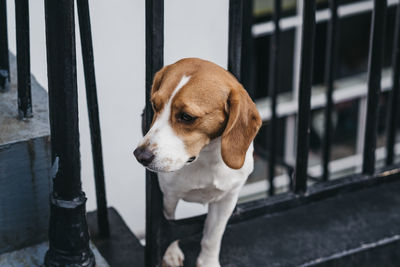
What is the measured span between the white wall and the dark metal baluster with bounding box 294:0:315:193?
71 cm

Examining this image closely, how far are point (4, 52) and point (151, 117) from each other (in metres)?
0.52

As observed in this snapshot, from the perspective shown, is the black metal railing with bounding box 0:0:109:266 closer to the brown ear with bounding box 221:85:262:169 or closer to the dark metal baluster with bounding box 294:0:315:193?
the brown ear with bounding box 221:85:262:169

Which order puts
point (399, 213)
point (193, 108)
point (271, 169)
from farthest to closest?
point (271, 169)
point (399, 213)
point (193, 108)

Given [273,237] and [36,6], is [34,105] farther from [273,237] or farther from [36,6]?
[273,237]

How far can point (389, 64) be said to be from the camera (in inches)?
178

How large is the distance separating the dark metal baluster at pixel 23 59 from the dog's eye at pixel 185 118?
1.39 feet

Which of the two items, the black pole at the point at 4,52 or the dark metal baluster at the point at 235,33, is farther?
the black pole at the point at 4,52

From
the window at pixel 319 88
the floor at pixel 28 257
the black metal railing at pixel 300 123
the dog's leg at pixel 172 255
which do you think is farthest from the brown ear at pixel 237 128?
the window at pixel 319 88

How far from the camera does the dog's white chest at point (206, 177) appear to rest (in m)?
1.32

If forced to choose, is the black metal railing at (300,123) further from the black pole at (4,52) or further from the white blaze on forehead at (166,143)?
the black pole at (4,52)

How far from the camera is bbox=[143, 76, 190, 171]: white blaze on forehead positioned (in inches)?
46.3

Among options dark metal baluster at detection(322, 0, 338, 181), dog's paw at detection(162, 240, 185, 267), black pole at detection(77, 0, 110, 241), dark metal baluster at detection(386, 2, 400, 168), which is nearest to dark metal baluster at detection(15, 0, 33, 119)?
black pole at detection(77, 0, 110, 241)

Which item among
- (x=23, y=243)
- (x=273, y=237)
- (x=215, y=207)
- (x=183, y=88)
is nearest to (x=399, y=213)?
(x=273, y=237)

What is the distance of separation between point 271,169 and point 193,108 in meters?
0.90
